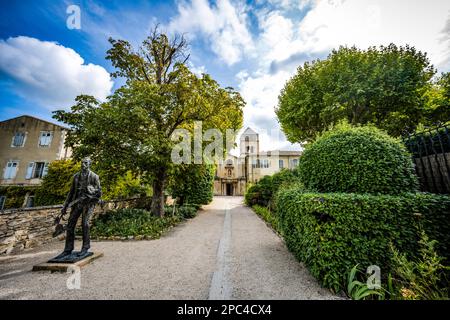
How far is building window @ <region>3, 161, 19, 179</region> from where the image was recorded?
19062 mm

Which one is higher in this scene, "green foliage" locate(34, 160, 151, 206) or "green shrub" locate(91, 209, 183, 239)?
"green foliage" locate(34, 160, 151, 206)

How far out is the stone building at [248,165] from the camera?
108 ft

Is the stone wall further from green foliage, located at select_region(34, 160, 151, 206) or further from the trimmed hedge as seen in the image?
the trimmed hedge

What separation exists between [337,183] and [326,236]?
137 cm

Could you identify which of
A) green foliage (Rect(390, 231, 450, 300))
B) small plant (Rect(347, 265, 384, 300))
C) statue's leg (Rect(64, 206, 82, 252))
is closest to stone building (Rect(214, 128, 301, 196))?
Answer: statue's leg (Rect(64, 206, 82, 252))

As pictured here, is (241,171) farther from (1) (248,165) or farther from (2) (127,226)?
(2) (127,226)

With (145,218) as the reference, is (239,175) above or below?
above

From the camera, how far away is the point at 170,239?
22.3 feet

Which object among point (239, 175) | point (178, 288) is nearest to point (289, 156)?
→ point (239, 175)

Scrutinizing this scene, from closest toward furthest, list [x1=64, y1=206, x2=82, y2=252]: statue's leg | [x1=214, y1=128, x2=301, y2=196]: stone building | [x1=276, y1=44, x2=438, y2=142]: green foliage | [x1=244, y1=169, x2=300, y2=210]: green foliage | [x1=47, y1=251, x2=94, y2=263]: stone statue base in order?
[x1=47, y1=251, x2=94, y2=263]: stone statue base
[x1=64, y1=206, x2=82, y2=252]: statue's leg
[x1=276, y1=44, x2=438, y2=142]: green foliage
[x1=244, y1=169, x2=300, y2=210]: green foliage
[x1=214, y1=128, x2=301, y2=196]: stone building

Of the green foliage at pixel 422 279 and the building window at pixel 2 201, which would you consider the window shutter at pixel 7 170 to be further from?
the green foliage at pixel 422 279

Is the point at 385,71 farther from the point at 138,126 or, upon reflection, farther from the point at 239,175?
the point at 239,175

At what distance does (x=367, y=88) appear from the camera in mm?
10578

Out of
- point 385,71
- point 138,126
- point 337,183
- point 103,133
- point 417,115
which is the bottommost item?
point 337,183
